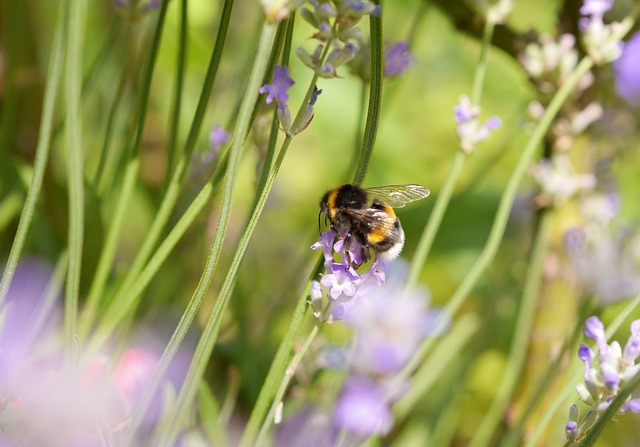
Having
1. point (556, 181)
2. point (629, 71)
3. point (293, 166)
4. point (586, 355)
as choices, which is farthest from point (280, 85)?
point (293, 166)

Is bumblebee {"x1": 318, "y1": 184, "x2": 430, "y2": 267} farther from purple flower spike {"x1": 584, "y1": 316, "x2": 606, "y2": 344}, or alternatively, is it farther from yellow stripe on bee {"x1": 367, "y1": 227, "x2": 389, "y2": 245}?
purple flower spike {"x1": 584, "y1": 316, "x2": 606, "y2": 344}

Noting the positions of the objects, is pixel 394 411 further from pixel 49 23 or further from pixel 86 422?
pixel 49 23

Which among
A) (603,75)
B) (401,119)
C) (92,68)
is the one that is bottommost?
(92,68)

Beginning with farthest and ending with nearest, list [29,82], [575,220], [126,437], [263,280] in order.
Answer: [263,280], [29,82], [575,220], [126,437]

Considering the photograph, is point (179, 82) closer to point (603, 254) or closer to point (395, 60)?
point (395, 60)

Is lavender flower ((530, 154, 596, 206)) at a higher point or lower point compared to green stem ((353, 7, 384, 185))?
A: higher

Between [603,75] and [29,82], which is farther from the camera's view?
[29,82]

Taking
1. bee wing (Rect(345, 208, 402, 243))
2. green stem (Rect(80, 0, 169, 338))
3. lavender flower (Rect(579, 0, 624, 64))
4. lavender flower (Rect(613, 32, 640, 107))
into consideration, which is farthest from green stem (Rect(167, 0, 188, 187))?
lavender flower (Rect(613, 32, 640, 107))

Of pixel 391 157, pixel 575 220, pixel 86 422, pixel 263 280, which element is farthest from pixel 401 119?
pixel 86 422
